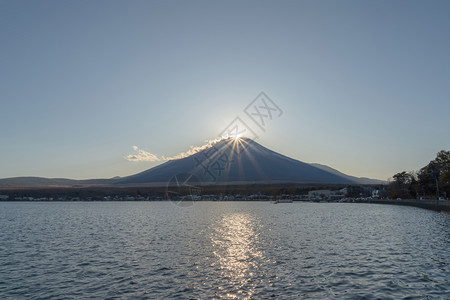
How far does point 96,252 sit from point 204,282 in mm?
16484

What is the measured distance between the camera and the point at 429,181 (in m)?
136

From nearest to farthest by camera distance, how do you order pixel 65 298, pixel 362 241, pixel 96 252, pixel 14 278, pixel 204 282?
pixel 65 298 < pixel 204 282 < pixel 14 278 < pixel 96 252 < pixel 362 241

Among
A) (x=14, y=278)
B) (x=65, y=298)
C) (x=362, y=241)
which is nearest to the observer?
(x=65, y=298)

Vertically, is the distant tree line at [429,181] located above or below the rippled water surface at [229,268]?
above

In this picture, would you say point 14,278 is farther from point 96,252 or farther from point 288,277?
point 288,277

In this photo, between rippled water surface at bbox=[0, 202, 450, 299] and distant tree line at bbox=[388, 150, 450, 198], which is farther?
distant tree line at bbox=[388, 150, 450, 198]

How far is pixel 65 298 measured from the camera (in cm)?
1920

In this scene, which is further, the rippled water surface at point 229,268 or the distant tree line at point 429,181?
the distant tree line at point 429,181

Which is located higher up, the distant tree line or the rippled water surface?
the distant tree line

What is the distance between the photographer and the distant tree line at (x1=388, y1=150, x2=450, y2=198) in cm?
10831

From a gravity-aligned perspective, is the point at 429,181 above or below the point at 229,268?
above

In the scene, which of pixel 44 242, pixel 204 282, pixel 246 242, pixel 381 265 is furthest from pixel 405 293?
pixel 44 242

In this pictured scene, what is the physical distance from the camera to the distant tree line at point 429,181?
355ft

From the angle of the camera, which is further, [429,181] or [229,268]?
[429,181]
